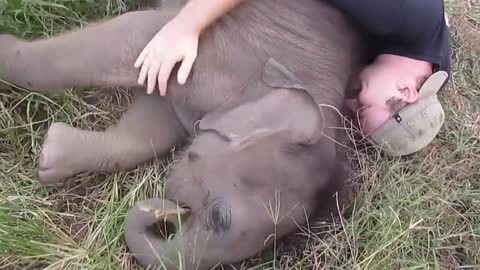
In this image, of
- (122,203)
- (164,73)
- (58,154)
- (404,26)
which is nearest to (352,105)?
(404,26)

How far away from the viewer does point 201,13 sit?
7.78 feet

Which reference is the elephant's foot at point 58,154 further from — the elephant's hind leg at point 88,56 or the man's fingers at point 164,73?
the man's fingers at point 164,73

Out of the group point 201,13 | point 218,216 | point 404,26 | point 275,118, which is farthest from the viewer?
point 404,26

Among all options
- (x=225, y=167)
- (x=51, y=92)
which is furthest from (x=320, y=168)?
(x=51, y=92)

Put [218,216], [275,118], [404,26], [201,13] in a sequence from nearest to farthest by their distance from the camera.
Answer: [218,216], [275,118], [201,13], [404,26]

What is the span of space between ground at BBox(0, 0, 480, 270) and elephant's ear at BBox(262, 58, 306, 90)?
387 millimetres

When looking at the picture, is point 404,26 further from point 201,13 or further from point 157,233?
point 157,233

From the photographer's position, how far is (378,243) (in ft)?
8.00

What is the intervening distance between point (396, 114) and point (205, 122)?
0.64m

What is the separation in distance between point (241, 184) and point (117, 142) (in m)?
0.47

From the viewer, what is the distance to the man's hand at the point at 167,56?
230 centimetres

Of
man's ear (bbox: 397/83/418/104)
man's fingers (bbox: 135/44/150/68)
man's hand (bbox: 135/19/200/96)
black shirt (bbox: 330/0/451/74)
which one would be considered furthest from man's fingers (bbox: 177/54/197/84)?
man's ear (bbox: 397/83/418/104)

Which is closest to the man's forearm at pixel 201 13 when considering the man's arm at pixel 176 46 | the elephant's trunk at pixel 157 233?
the man's arm at pixel 176 46

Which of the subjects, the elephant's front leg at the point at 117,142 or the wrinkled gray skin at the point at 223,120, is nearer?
the wrinkled gray skin at the point at 223,120
